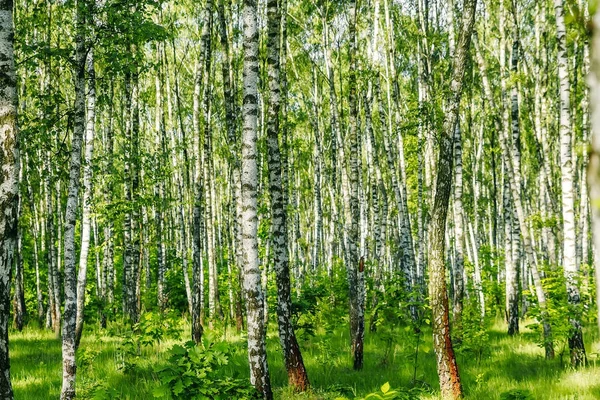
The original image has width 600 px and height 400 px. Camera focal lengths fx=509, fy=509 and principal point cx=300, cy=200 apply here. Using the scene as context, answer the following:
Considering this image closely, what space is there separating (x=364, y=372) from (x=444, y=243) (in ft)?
10.7

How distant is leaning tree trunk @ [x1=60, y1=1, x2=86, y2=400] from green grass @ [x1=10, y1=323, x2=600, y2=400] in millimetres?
352

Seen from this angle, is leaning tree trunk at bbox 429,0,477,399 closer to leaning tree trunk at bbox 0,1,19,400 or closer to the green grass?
the green grass

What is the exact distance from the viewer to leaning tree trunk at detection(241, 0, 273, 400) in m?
6.09

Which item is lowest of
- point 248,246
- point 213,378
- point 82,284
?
point 213,378

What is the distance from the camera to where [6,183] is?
401 centimetres

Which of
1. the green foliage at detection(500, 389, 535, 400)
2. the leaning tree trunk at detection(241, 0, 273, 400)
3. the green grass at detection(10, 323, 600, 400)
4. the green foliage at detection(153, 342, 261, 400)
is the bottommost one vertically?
the green grass at detection(10, 323, 600, 400)

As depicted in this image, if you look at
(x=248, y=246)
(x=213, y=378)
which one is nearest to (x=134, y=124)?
(x=248, y=246)

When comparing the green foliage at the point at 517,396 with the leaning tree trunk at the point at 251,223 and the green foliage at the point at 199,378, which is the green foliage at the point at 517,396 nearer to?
the leaning tree trunk at the point at 251,223

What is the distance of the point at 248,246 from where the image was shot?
20.0 ft

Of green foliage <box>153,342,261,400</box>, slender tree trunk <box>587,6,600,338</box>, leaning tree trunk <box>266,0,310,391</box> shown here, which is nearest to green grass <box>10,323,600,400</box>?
green foliage <box>153,342,261,400</box>

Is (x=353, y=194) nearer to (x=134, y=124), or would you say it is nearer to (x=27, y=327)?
(x=134, y=124)

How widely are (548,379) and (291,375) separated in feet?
12.5

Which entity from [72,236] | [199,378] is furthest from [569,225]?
[72,236]

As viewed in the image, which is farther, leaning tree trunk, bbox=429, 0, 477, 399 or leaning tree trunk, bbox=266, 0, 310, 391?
leaning tree trunk, bbox=266, 0, 310, 391
